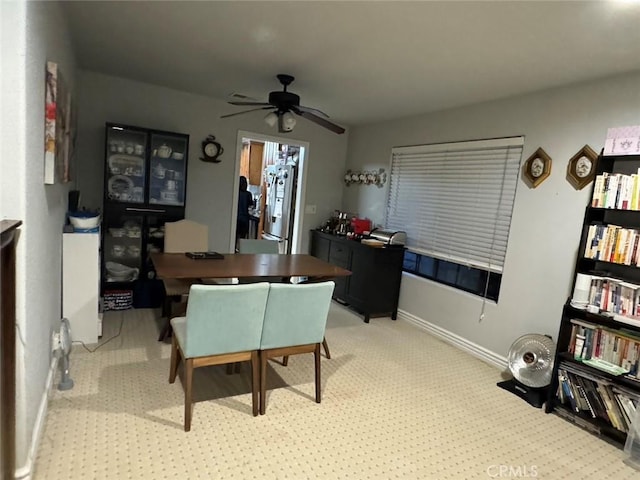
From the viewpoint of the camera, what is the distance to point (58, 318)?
2805 mm

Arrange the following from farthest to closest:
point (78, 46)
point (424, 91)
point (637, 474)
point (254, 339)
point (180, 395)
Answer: point (424, 91) → point (78, 46) → point (180, 395) → point (254, 339) → point (637, 474)

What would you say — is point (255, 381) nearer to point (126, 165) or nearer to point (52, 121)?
point (52, 121)

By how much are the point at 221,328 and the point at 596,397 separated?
8.14 feet

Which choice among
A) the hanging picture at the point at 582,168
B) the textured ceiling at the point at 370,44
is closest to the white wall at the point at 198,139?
the textured ceiling at the point at 370,44

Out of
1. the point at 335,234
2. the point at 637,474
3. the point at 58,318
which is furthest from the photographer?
the point at 335,234

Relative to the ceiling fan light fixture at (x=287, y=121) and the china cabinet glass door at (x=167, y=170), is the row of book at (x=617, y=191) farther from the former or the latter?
the china cabinet glass door at (x=167, y=170)

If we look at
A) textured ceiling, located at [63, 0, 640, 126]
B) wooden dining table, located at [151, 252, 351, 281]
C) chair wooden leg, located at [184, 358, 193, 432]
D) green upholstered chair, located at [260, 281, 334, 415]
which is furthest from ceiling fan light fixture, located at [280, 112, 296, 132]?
chair wooden leg, located at [184, 358, 193, 432]

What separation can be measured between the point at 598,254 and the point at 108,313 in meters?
4.23

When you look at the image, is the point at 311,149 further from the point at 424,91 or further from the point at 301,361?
the point at 301,361

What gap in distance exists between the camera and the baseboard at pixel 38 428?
1630mm

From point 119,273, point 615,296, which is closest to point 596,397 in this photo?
point 615,296

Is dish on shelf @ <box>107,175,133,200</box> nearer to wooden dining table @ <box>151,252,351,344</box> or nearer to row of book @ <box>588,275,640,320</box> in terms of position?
wooden dining table @ <box>151,252,351,344</box>

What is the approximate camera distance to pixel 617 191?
2502 mm

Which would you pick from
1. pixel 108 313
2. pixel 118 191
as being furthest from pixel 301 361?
pixel 118 191
